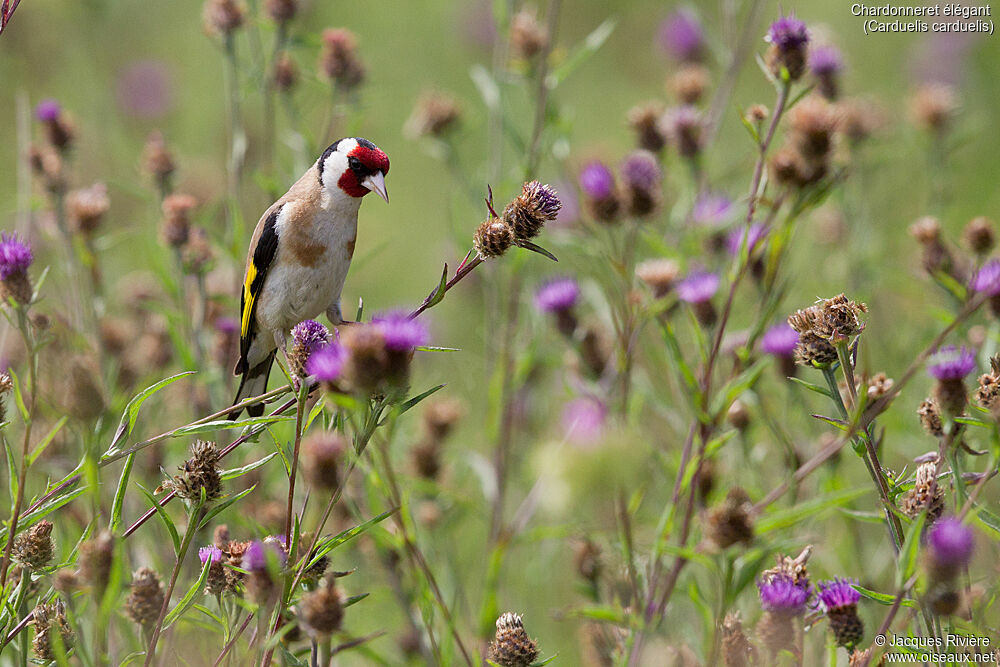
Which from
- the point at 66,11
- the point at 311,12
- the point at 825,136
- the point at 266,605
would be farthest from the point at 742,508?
the point at 66,11

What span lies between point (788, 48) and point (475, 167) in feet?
17.5

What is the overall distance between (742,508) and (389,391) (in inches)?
28.5

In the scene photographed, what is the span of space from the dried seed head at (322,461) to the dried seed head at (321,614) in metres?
0.23

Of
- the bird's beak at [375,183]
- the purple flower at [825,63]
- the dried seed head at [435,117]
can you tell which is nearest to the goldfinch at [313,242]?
the bird's beak at [375,183]

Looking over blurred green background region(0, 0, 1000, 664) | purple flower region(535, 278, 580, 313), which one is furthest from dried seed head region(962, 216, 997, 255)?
purple flower region(535, 278, 580, 313)

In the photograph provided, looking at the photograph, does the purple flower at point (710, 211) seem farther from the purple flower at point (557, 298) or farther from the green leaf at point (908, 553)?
the green leaf at point (908, 553)

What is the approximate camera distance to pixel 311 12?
17.4 ft

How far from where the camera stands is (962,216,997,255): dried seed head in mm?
3158

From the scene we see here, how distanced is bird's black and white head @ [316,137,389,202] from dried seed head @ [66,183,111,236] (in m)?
1.14

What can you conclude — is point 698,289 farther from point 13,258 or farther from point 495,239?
point 13,258

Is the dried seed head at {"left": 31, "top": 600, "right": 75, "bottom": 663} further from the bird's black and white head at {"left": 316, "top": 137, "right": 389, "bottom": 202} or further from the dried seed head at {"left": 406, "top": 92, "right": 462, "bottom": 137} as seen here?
the dried seed head at {"left": 406, "top": 92, "right": 462, "bottom": 137}

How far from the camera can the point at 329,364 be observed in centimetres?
177

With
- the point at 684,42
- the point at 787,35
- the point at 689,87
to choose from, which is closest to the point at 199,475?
the point at 787,35

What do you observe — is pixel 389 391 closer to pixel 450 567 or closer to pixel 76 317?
pixel 450 567
